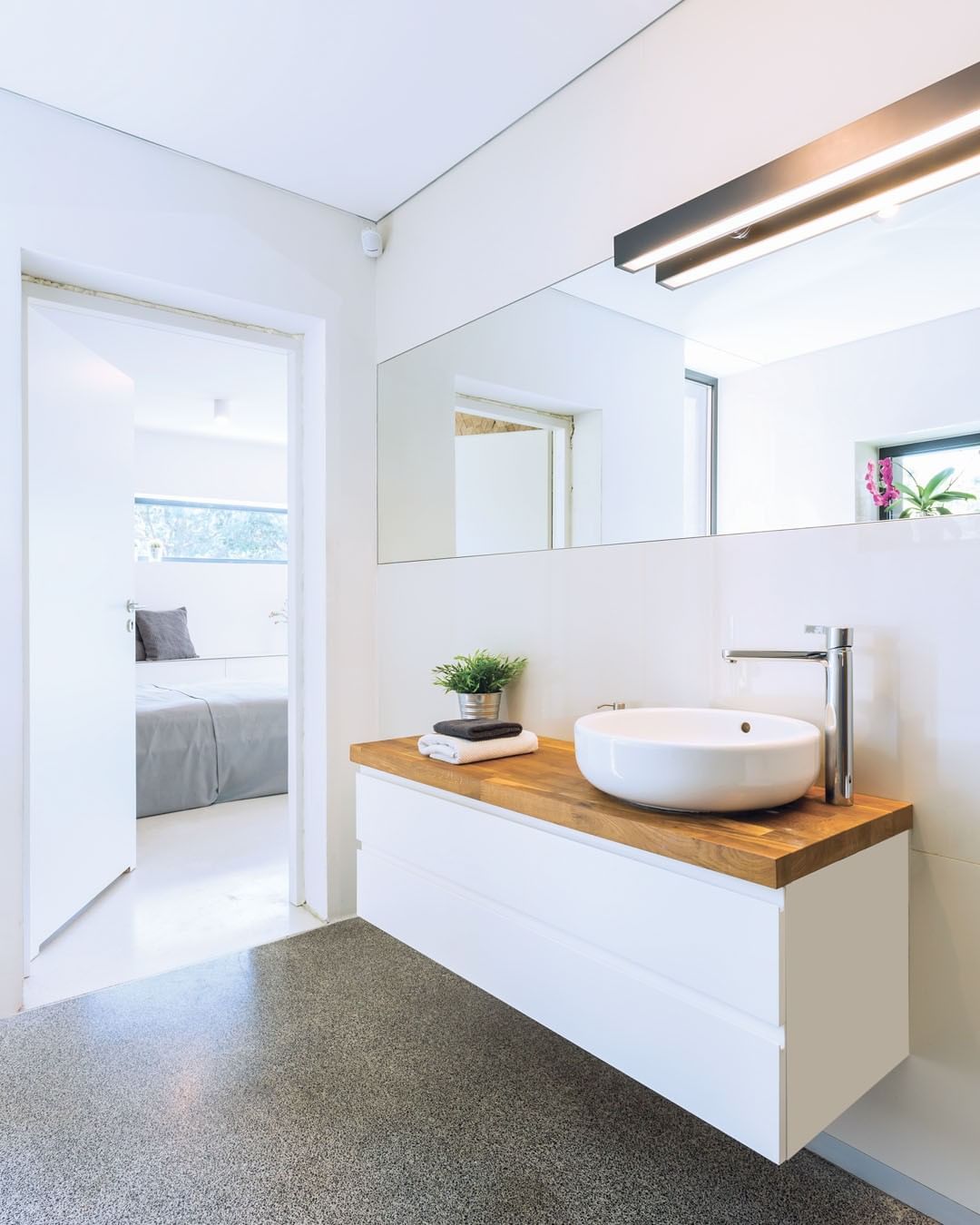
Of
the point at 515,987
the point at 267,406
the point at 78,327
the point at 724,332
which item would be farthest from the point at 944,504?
the point at 267,406

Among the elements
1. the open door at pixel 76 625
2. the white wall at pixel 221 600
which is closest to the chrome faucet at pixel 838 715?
the open door at pixel 76 625

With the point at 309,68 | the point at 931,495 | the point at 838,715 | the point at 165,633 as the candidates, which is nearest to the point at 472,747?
the point at 838,715

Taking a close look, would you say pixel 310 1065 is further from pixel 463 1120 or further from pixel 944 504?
pixel 944 504

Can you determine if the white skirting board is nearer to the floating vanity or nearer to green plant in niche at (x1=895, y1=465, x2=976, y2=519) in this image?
the floating vanity

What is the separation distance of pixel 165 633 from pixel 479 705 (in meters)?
4.26

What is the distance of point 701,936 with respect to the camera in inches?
49.1

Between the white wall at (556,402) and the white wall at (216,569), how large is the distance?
12.6ft

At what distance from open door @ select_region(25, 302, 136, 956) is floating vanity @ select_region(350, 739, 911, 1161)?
1526 mm

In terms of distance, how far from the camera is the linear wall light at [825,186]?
1343mm

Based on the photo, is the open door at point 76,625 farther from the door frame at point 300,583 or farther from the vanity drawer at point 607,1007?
the vanity drawer at point 607,1007

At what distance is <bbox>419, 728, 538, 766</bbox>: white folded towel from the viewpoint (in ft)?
6.06

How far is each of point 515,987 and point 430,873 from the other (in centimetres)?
33

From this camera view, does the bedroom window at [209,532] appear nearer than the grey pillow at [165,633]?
No

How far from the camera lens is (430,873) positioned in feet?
5.96
